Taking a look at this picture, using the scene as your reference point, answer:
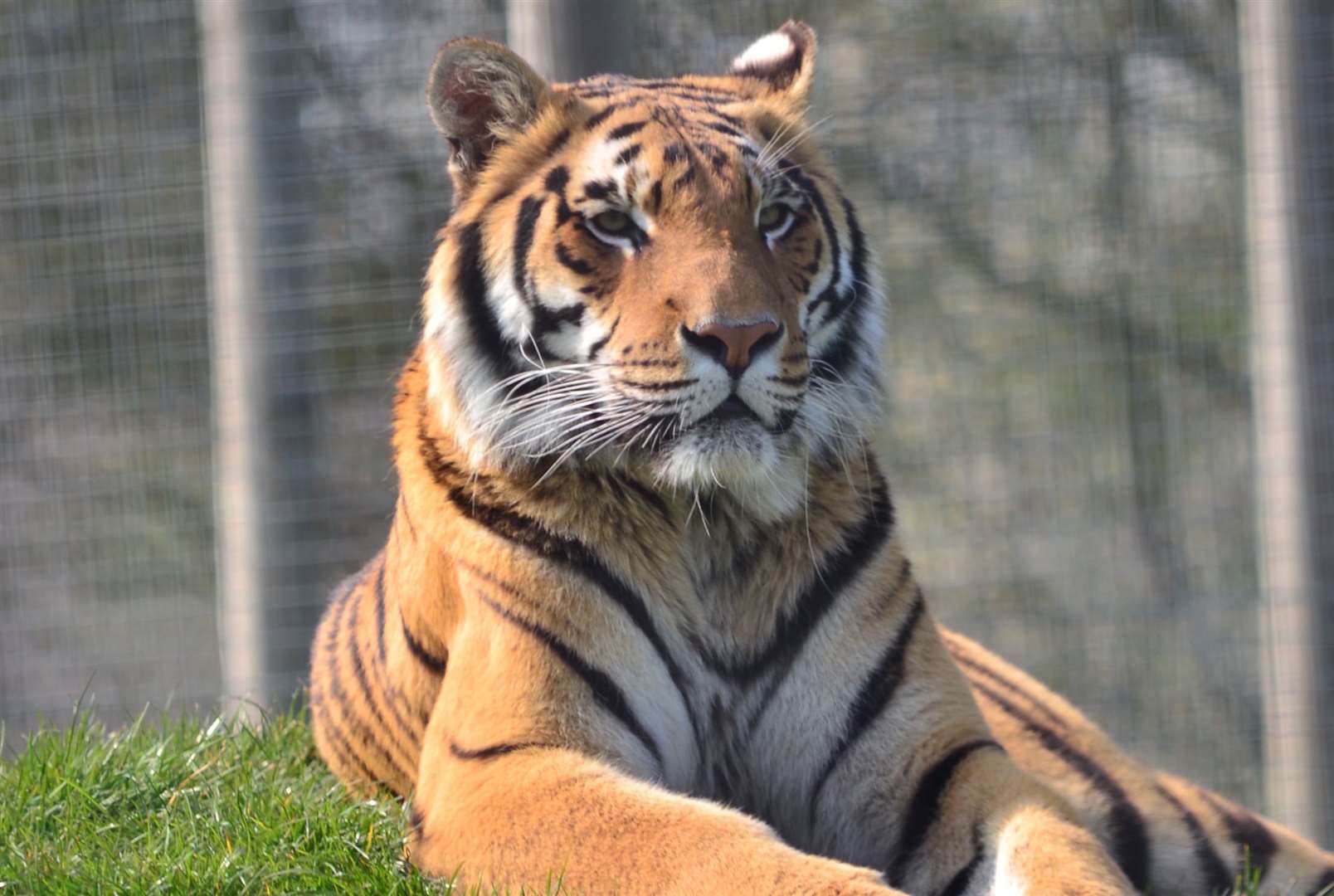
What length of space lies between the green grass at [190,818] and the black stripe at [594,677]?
0.24 m

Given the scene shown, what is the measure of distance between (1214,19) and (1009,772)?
247 centimetres

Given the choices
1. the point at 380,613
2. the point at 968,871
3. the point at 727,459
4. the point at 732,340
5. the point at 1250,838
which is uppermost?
the point at 732,340

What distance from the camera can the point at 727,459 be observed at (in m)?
1.68

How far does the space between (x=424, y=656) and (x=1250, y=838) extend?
1136 millimetres

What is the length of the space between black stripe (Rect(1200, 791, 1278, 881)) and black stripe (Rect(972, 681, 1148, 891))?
15cm

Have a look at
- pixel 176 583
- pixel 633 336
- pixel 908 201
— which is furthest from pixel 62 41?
pixel 633 336

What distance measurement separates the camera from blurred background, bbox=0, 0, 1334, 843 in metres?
3.48

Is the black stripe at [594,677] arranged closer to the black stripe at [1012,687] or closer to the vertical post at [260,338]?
the black stripe at [1012,687]

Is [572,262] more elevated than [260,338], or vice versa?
[572,262]

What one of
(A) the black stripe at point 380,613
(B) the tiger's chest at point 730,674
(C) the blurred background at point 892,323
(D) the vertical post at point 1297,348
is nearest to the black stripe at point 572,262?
(B) the tiger's chest at point 730,674

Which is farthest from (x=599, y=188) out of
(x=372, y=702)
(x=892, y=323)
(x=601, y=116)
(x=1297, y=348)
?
(x=1297, y=348)

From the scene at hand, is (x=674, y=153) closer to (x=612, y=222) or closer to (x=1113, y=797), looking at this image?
(x=612, y=222)

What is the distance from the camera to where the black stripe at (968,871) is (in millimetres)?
A: 1683

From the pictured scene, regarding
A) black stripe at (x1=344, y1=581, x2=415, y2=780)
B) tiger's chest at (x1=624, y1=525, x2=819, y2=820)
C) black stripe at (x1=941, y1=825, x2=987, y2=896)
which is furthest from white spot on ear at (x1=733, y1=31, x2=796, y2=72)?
black stripe at (x1=941, y1=825, x2=987, y2=896)
